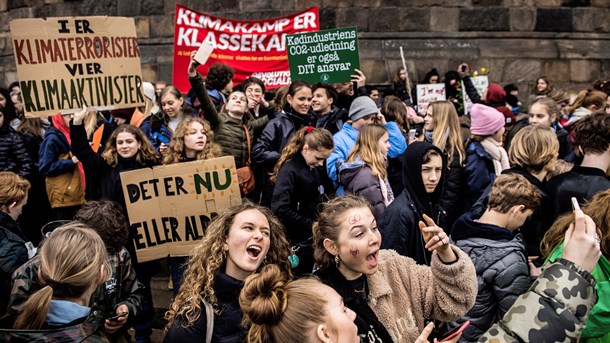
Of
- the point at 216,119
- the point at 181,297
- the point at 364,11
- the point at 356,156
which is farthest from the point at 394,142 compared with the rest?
the point at 364,11

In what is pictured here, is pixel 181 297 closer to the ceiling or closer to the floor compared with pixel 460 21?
closer to the floor

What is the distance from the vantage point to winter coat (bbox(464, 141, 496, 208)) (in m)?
5.78

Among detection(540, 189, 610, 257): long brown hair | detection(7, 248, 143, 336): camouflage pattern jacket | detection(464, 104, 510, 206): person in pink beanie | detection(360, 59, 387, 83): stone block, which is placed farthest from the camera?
detection(360, 59, 387, 83): stone block

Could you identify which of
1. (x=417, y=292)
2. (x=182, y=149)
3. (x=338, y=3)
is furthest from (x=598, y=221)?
(x=338, y=3)

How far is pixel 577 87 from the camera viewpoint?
12414 millimetres

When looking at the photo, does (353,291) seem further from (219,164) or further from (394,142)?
(394,142)

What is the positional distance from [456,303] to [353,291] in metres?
0.45

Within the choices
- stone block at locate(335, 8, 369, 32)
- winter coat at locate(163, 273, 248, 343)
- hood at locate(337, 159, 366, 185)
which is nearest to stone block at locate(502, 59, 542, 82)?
stone block at locate(335, 8, 369, 32)

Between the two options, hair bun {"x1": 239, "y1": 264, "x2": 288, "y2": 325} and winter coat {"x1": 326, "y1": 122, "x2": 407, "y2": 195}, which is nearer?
hair bun {"x1": 239, "y1": 264, "x2": 288, "y2": 325}

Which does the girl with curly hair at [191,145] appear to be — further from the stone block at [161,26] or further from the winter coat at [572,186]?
the stone block at [161,26]

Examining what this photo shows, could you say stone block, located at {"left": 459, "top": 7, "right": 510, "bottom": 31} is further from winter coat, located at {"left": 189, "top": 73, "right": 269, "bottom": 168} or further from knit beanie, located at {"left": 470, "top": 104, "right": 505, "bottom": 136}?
winter coat, located at {"left": 189, "top": 73, "right": 269, "bottom": 168}

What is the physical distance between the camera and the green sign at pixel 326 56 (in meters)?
7.56

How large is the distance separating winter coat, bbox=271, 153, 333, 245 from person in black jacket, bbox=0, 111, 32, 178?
321 centimetres

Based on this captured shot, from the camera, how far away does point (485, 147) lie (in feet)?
19.8
